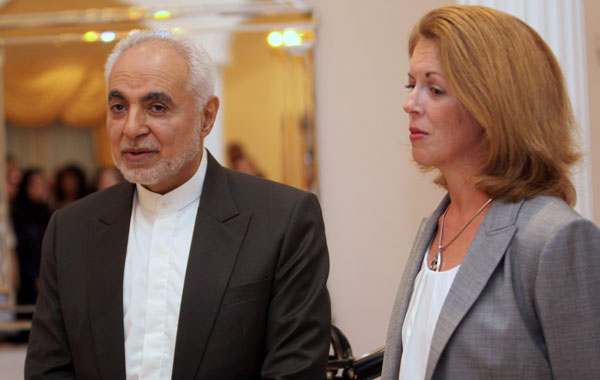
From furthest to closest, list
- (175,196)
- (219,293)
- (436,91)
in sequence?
(175,196) → (219,293) → (436,91)

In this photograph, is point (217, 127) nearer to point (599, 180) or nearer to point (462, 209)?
point (599, 180)

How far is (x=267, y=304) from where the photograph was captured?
98.1 inches

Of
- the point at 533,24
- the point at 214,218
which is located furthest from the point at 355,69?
the point at 214,218

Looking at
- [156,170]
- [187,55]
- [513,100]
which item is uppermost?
[187,55]

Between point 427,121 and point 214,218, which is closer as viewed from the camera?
point 427,121

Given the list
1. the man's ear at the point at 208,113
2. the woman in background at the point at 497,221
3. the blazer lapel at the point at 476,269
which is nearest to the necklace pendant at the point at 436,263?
the woman in background at the point at 497,221

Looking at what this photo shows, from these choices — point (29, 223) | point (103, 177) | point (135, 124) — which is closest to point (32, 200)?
point (29, 223)

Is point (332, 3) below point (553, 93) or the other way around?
A: the other way around

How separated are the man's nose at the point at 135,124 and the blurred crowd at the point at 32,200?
6.80 feet

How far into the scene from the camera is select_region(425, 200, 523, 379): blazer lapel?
1.83 m

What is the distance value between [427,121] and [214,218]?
3.09 feet

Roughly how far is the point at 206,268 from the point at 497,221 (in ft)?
3.47

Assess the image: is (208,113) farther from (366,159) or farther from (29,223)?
(29,223)

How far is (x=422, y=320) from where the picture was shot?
205cm
